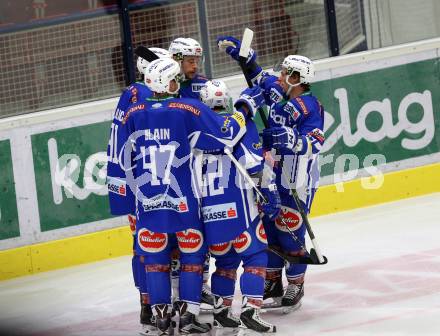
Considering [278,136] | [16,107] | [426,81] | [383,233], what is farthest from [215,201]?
[426,81]

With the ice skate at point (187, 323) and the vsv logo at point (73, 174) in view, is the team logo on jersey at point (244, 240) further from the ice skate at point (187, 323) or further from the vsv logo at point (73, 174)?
the vsv logo at point (73, 174)

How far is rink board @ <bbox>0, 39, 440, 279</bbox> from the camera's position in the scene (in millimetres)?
8602

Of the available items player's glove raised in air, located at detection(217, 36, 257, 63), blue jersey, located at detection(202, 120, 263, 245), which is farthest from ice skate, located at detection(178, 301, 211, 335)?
player's glove raised in air, located at detection(217, 36, 257, 63)

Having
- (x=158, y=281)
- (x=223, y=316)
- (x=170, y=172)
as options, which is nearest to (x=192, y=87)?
(x=170, y=172)

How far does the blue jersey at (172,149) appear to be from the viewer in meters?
5.76

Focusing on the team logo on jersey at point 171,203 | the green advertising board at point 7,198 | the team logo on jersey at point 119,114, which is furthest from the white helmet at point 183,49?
the green advertising board at point 7,198

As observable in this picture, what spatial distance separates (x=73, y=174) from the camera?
A: 873 cm

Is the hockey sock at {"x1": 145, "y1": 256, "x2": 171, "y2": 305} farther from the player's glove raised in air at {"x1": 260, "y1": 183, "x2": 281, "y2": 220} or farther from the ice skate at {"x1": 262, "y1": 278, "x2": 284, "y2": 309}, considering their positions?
the ice skate at {"x1": 262, "y1": 278, "x2": 284, "y2": 309}

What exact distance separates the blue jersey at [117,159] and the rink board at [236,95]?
219 cm

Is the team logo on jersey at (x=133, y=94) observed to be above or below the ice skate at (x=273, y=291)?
above

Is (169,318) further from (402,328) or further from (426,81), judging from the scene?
(426,81)

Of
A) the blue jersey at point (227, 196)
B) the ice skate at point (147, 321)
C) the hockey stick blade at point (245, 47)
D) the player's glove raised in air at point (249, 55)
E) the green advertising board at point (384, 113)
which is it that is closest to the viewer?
the blue jersey at point (227, 196)

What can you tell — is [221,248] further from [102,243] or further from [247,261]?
[102,243]

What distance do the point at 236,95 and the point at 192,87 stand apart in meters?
2.50
